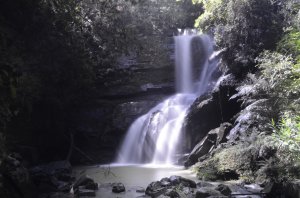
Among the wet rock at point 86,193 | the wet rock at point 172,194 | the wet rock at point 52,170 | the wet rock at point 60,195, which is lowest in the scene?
the wet rock at point 60,195

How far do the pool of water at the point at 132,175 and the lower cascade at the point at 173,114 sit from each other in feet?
3.48

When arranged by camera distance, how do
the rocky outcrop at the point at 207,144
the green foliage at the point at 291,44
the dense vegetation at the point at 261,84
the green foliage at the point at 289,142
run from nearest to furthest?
the green foliage at the point at 289,142
the dense vegetation at the point at 261,84
the green foliage at the point at 291,44
the rocky outcrop at the point at 207,144

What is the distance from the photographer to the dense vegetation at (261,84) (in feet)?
29.0

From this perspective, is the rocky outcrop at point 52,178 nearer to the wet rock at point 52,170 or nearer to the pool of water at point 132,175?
the wet rock at point 52,170

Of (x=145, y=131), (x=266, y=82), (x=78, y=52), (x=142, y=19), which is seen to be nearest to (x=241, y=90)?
(x=266, y=82)

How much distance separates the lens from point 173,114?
1727cm

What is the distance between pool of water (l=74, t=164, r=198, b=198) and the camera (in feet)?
31.1

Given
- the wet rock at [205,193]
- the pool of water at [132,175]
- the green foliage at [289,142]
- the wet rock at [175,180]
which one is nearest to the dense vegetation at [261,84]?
the green foliage at [289,142]

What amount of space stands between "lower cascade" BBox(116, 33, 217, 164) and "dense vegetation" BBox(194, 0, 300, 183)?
3.30 m

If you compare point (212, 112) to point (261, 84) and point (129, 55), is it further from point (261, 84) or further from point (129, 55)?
point (129, 55)

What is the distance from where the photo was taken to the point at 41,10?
1038 cm

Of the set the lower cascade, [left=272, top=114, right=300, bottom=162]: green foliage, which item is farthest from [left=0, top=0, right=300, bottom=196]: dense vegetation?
the lower cascade

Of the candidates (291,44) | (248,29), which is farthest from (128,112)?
(291,44)

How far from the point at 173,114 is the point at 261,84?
20.3 feet
